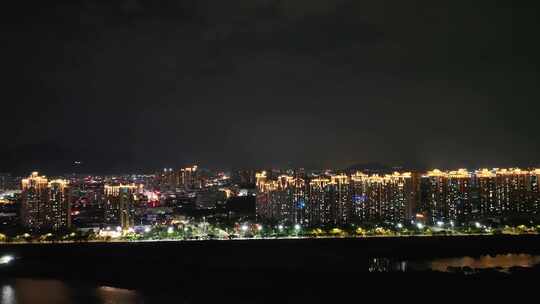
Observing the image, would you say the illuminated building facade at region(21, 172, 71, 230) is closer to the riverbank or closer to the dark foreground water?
the riverbank

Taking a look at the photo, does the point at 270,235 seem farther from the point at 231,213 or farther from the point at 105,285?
the point at 105,285

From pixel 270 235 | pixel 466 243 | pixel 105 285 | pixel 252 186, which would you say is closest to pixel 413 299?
pixel 105 285

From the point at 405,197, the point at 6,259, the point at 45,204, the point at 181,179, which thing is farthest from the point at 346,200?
the point at 181,179

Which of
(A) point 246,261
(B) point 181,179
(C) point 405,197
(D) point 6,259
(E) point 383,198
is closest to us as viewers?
(A) point 246,261

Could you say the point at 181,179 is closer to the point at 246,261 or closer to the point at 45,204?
the point at 45,204

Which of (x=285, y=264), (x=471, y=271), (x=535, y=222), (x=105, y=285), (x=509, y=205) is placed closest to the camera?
(x=105, y=285)

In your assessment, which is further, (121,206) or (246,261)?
(121,206)
